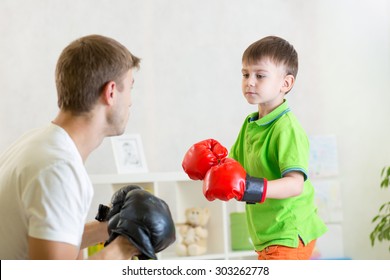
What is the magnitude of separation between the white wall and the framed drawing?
209mm

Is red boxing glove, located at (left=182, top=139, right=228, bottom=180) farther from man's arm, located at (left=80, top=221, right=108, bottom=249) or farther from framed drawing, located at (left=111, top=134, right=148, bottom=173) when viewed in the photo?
framed drawing, located at (left=111, top=134, right=148, bottom=173)

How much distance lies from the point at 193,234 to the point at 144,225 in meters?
2.23

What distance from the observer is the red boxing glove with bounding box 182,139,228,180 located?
98.8 inches

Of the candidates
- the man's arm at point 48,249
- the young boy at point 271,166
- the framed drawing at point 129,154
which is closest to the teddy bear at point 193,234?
the framed drawing at point 129,154

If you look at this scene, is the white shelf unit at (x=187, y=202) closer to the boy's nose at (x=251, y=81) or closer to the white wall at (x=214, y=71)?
the white wall at (x=214, y=71)

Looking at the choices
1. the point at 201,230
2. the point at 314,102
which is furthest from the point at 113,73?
the point at 314,102

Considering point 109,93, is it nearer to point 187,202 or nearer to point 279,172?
point 279,172

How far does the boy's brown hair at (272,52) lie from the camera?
8.25 feet

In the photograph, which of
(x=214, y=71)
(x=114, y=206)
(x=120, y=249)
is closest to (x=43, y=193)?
(x=120, y=249)

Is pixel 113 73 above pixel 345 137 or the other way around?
above
